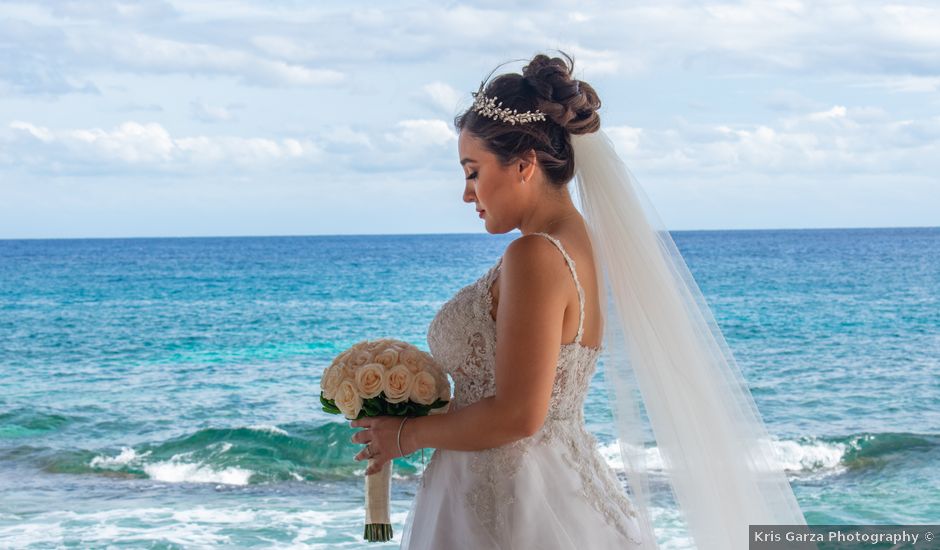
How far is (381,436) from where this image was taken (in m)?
2.39

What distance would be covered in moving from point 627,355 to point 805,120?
37.7m

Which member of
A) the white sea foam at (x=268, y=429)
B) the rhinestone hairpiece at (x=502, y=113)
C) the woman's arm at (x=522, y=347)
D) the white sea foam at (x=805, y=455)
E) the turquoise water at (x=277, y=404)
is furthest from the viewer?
the white sea foam at (x=268, y=429)

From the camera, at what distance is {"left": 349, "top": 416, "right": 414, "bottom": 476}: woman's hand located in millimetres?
2379

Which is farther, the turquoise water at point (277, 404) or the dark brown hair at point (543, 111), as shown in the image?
the turquoise water at point (277, 404)

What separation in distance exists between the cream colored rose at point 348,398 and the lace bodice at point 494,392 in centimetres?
25

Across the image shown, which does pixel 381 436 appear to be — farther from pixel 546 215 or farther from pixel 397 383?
pixel 546 215

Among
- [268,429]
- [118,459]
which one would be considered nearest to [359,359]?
[118,459]

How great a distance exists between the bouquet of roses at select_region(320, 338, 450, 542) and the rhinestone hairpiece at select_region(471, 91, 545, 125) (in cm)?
60

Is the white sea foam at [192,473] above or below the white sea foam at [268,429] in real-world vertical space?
below

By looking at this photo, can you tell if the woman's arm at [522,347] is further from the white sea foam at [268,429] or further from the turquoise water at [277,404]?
the white sea foam at [268,429]

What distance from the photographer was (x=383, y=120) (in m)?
39.9

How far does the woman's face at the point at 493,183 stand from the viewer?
2.39 metres

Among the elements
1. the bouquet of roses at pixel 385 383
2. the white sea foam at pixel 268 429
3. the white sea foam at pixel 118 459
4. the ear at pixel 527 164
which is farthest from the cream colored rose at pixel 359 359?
the white sea foam at pixel 268 429

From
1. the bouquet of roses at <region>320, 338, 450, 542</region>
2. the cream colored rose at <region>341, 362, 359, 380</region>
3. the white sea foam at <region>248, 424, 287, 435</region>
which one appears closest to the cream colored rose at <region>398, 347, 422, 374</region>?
the bouquet of roses at <region>320, 338, 450, 542</region>
